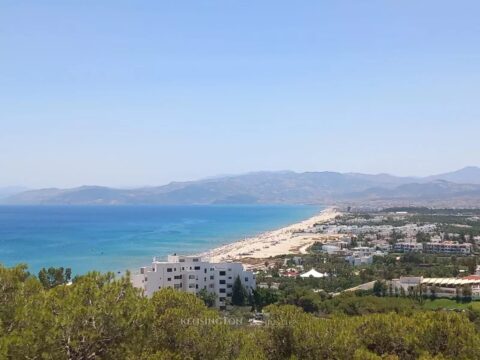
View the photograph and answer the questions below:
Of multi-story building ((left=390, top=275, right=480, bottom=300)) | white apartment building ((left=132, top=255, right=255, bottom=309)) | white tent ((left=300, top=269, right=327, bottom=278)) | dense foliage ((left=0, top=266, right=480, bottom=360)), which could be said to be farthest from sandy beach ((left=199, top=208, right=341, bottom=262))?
dense foliage ((left=0, top=266, right=480, bottom=360))

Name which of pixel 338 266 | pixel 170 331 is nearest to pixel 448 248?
pixel 338 266

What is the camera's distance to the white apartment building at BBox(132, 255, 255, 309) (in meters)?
32.0

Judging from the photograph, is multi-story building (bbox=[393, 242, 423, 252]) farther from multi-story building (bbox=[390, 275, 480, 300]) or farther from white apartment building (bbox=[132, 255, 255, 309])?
white apartment building (bbox=[132, 255, 255, 309])

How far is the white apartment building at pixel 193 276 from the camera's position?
32.0 m

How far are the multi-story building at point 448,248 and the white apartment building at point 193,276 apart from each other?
36.8 metres

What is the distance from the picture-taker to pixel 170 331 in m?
11.3

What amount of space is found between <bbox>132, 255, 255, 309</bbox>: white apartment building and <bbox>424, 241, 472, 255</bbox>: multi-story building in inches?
1450

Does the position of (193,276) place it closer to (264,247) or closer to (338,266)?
(338,266)

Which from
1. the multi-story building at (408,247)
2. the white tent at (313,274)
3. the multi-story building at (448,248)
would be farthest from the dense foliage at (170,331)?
the multi-story building at (408,247)

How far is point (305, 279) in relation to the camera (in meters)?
41.7

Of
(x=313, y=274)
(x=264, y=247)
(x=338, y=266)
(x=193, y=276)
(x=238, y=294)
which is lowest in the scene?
(x=264, y=247)

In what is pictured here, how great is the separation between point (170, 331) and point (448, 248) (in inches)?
2314

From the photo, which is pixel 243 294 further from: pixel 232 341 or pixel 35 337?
pixel 35 337

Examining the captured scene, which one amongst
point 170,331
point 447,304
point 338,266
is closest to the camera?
point 170,331
